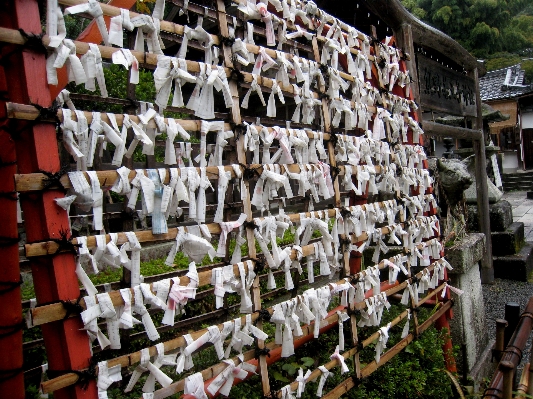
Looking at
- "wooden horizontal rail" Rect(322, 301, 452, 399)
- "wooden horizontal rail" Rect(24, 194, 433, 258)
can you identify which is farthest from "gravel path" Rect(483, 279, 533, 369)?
"wooden horizontal rail" Rect(24, 194, 433, 258)

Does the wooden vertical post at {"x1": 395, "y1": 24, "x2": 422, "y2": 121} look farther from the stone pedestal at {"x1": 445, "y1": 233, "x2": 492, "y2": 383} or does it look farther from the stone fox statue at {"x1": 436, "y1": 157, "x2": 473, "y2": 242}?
the stone pedestal at {"x1": 445, "y1": 233, "x2": 492, "y2": 383}

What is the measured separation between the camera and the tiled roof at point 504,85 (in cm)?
2573

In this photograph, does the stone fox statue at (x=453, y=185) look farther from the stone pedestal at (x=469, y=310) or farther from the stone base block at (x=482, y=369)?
the stone base block at (x=482, y=369)

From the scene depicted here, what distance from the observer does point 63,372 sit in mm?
1566

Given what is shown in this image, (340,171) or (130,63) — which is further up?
(130,63)

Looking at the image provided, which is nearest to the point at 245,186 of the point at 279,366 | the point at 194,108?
the point at 194,108

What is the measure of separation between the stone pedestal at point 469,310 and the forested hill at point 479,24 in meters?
32.7

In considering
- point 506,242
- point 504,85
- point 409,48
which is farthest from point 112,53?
point 504,85

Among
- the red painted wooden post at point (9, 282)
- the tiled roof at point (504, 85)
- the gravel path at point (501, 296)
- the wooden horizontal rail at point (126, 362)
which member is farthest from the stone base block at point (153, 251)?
the tiled roof at point (504, 85)

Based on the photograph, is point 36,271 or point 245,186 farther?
point 245,186

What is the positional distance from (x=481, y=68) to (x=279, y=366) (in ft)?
21.8

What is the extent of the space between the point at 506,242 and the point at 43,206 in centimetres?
926

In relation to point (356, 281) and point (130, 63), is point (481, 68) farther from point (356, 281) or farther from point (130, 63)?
point (130, 63)

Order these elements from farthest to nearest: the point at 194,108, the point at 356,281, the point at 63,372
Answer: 1. the point at 356,281
2. the point at 194,108
3. the point at 63,372
